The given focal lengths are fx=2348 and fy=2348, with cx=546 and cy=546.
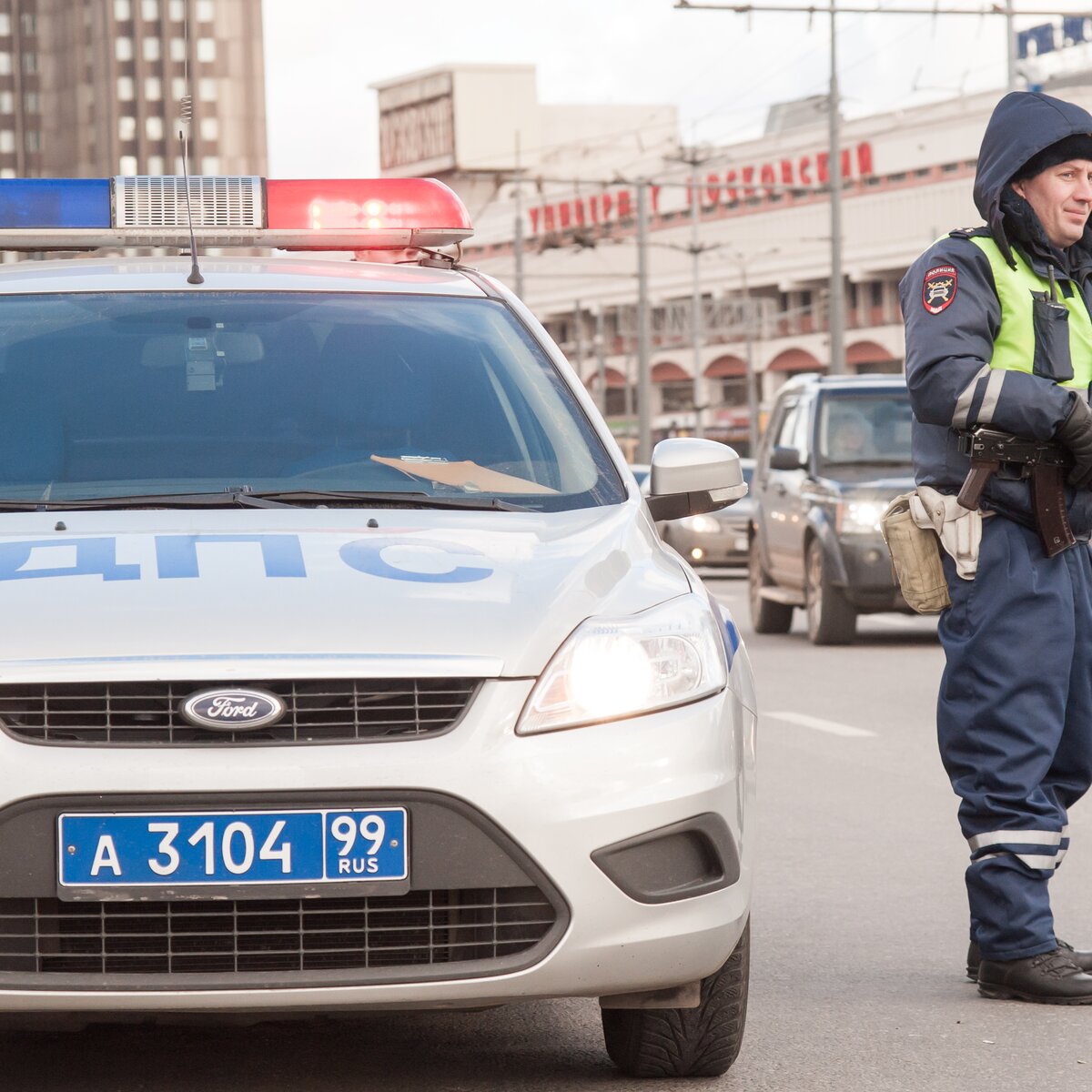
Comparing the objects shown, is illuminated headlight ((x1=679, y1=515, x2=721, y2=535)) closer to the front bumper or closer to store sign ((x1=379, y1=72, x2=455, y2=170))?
the front bumper

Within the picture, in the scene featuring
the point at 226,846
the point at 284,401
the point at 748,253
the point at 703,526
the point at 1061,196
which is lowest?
the point at 703,526

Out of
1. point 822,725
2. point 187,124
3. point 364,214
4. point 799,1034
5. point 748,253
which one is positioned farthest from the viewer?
point 748,253

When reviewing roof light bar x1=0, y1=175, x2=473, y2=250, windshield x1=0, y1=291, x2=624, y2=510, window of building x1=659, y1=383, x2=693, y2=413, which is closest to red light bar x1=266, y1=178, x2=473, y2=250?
roof light bar x1=0, y1=175, x2=473, y2=250

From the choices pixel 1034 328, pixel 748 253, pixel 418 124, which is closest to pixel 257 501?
pixel 1034 328

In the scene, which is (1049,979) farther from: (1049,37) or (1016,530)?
(1049,37)

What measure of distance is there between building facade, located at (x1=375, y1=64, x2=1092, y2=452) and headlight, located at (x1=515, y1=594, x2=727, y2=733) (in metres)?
62.6

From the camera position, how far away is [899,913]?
5984 mm

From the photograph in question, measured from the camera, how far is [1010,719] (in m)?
4.84

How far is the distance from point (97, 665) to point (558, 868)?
0.78 meters

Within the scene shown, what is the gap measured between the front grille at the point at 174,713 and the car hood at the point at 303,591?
30mm

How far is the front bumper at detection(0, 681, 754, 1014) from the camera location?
11.6ft

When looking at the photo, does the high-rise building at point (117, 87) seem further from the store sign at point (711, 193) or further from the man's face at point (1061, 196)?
the man's face at point (1061, 196)

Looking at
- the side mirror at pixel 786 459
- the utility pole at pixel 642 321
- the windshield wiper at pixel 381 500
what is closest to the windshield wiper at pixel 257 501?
the windshield wiper at pixel 381 500

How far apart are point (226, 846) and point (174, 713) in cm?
22
